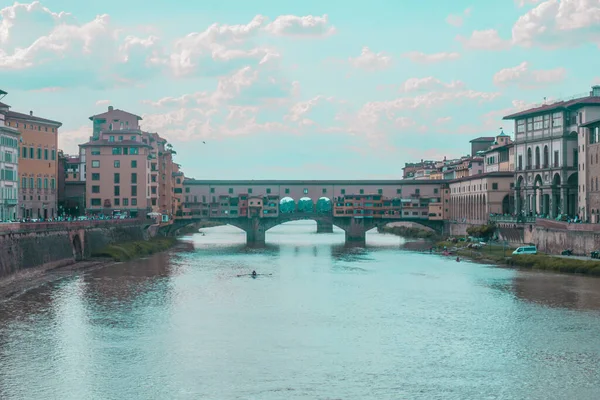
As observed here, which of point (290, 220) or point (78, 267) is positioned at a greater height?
point (290, 220)

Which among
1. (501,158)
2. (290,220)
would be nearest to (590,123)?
(501,158)

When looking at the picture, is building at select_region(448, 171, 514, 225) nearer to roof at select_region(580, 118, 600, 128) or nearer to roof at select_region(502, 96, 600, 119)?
roof at select_region(502, 96, 600, 119)

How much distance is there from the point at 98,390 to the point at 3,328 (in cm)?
1175

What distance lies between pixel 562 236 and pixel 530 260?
440cm

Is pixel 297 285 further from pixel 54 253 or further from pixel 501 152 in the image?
pixel 501 152

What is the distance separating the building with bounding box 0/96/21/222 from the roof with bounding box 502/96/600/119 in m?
55.7

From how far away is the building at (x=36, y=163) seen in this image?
83438 millimetres

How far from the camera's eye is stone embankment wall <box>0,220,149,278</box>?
53.8 meters

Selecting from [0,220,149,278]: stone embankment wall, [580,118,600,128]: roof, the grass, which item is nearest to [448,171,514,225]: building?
[580,118,600,128]: roof

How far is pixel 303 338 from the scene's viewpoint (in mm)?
37812

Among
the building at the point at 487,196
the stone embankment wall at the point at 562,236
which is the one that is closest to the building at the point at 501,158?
the building at the point at 487,196

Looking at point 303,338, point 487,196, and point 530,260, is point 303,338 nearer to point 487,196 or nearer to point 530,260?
point 530,260

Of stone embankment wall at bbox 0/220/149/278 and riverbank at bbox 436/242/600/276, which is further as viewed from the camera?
riverbank at bbox 436/242/600/276

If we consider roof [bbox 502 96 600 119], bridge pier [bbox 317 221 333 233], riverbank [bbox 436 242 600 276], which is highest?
roof [bbox 502 96 600 119]
